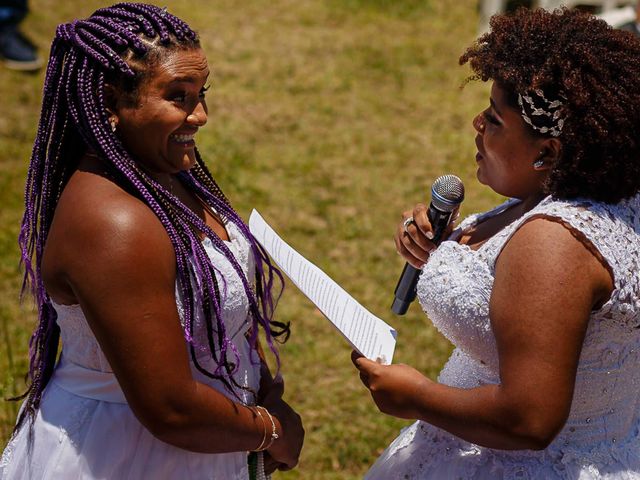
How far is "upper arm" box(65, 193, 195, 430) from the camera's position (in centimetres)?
221

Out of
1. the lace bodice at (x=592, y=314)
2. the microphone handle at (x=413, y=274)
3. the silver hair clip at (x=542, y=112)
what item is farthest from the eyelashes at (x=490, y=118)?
the microphone handle at (x=413, y=274)

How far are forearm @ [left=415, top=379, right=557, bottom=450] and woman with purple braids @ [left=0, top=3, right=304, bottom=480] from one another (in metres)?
0.54

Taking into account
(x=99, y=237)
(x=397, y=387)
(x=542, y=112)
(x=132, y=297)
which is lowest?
(x=397, y=387)

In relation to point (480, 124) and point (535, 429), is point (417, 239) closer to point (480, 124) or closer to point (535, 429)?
point (480, 124)

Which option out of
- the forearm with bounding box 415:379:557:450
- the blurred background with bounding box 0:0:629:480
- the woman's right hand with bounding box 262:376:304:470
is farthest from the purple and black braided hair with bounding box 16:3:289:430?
the blurred background with bounding box 0:0:629:480

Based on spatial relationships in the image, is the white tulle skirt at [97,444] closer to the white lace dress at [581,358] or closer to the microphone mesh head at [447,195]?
the white lace dress at [581,358]

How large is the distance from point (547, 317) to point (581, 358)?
31cm

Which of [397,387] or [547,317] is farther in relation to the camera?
[397,387]

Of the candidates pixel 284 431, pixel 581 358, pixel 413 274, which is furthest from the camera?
pixel 413 274

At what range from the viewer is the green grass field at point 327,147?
5.15 metres

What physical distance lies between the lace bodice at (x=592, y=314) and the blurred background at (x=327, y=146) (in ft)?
6.74

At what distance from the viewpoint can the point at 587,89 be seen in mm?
2268

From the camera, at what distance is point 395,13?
1016 cm

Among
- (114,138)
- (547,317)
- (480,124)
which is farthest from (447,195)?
(114,138)
